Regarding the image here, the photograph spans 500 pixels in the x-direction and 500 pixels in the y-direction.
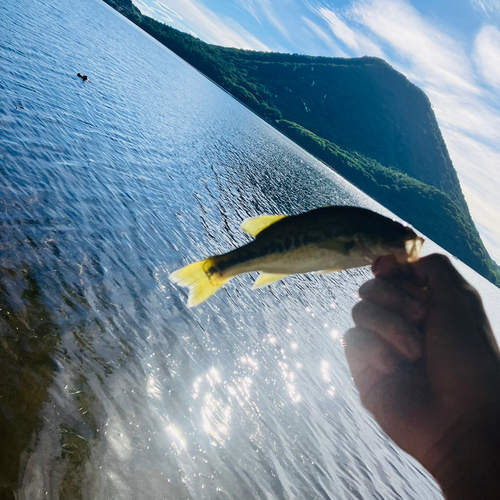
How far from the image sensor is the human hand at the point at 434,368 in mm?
3217

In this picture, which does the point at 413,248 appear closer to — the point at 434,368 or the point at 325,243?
the point at 325,243

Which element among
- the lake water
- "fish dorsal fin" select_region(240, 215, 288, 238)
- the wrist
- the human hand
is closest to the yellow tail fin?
"fish dorsal fin" select_region(240, 215, 288, 238)

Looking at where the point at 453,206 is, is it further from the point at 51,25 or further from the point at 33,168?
the point at 33,168

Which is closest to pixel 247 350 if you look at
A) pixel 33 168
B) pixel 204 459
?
pixel 204 459

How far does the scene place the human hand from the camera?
3217 mm

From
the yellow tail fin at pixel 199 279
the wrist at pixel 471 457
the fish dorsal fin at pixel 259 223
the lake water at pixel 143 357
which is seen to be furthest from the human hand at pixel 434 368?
the lake water at pixel 143 357

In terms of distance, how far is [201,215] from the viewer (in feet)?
88.2

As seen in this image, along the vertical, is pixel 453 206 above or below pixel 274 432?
above

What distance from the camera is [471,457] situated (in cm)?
333

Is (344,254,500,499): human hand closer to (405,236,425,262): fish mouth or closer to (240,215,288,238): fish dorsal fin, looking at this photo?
(405,236,425,262): fish mouth

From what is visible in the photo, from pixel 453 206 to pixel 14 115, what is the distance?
220378 mm

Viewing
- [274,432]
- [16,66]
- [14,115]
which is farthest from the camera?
[16,66]

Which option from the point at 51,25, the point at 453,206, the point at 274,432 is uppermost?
the point at 453,206

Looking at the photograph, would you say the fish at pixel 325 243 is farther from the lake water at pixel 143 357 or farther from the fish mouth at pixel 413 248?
the lake water at pixel 143 357
